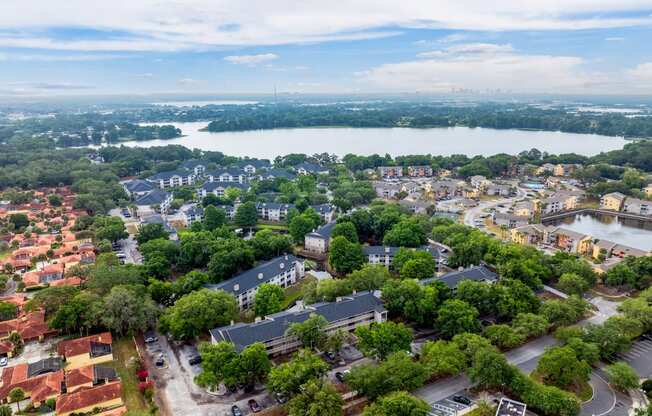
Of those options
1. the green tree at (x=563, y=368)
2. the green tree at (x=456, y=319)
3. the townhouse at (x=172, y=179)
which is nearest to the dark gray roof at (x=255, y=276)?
the green tree at (x=456, y=319)

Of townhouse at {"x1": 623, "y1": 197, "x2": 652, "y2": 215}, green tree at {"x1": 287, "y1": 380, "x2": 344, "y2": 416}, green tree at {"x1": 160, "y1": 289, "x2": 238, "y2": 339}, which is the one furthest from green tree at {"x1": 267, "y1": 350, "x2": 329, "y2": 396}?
townhouse at {"x1": 623, "y1": 197, "x2": 652, "y2": 215}

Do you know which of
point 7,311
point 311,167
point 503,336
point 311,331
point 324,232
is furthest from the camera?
point 311,167

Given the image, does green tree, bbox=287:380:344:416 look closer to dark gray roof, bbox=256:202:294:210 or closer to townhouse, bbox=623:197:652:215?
dark gray roof, bbox=256:202:294:210

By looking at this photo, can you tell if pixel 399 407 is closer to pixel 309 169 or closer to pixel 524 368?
pixel 524 368

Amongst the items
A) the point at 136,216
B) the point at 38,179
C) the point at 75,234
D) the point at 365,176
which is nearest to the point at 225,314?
the point at 75,234

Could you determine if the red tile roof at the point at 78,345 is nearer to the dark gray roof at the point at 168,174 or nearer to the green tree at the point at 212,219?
the green tree at the point at 212,219

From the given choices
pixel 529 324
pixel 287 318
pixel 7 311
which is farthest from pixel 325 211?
pixel 7 311
